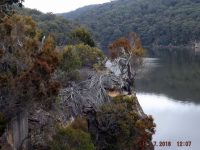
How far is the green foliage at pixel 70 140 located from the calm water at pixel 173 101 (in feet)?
44.5

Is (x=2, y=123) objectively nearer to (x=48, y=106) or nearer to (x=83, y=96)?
(x=48, y=106)

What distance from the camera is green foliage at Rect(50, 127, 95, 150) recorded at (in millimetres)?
17781

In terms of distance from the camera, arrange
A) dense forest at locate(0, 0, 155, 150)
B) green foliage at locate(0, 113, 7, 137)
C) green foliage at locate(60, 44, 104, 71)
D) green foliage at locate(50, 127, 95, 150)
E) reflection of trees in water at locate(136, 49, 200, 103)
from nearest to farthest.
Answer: green foliage at locate(0, 113, 7, 137) < dense forest at locate(0, 0, 155, 150) < green foliage at locate(50, 127, 95, 150) < green foliage at locate(60, 44, 104, 71) < reflection of trees in water at locate(136, 49, 200, 103)

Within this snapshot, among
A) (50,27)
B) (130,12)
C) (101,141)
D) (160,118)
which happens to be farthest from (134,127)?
(130,12)

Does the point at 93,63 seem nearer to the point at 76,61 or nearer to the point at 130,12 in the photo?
the point at 76,61

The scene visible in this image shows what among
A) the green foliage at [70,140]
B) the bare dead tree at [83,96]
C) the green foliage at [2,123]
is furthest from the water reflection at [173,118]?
the green foliage at [2,123]

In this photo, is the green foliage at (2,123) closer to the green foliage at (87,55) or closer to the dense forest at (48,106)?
the dense forest at (48,106)

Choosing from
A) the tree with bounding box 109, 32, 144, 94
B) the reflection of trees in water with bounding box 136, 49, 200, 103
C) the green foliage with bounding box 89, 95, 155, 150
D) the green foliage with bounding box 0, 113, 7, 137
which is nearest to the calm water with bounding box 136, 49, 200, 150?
the reflection of trees in water with bounding box 136, 49, 200, 103

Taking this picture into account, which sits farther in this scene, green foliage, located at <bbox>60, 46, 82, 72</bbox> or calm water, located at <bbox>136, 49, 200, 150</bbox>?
calm water, located at <bbox>136, 49, 200, 150</bbox>

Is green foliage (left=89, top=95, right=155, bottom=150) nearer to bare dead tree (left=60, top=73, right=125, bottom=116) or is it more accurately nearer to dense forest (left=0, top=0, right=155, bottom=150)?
dense forest (left=0, top=0, right=155, bottom=150)

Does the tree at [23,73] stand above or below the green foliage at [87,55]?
above

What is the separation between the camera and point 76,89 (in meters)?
23.2

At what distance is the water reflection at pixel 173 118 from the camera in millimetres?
33812

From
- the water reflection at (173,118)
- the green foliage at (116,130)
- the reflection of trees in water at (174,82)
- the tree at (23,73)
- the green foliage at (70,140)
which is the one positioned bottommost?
the reflection of trees in water at (174,82)
